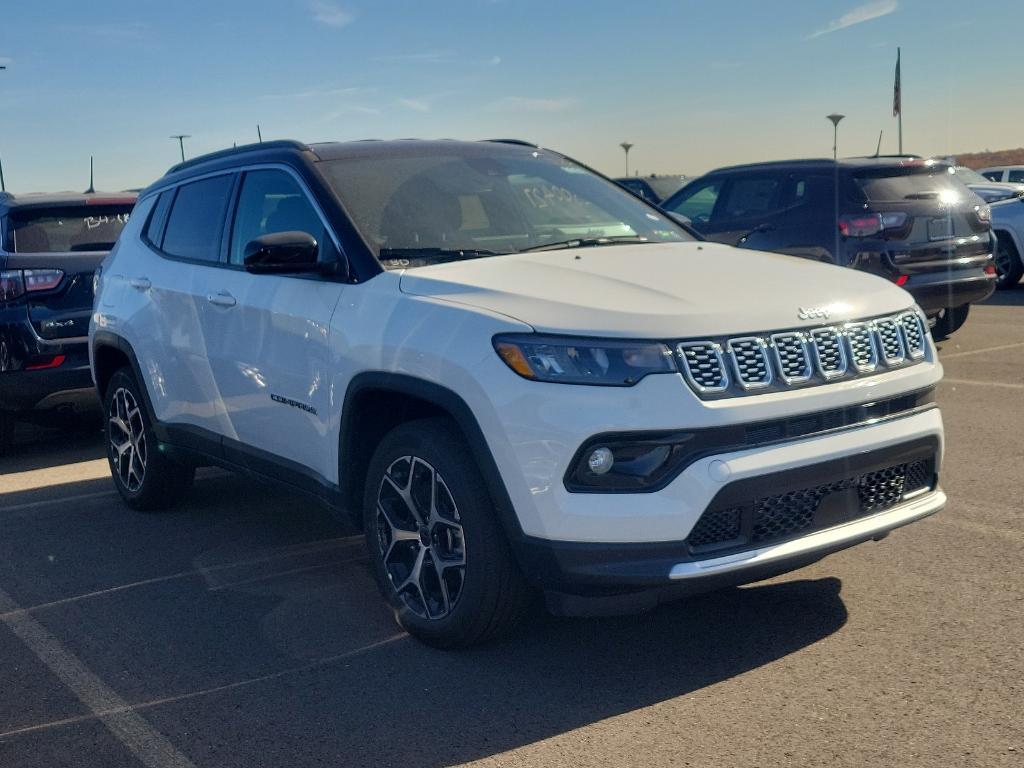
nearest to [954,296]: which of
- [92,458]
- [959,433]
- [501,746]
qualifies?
[959,433]

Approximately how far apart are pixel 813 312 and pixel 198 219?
324cm

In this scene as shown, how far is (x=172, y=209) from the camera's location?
6.25 metres

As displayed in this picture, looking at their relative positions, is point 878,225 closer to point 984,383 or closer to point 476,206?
point 984,383

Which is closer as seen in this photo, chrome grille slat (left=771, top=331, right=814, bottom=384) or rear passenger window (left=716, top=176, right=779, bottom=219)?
chrome grille slat (left=771, top=331, right=814, bottom=384)

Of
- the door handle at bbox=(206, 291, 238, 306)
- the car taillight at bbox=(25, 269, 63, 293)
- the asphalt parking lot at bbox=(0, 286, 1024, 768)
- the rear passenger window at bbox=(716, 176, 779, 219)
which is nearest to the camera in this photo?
the asphalt parking lot at bbox=(0, 286, 1024, 768)

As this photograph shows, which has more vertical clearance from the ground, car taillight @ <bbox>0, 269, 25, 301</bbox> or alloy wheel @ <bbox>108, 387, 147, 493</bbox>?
car taillight @ <bbox>0, 269, 25, 301</bbox>

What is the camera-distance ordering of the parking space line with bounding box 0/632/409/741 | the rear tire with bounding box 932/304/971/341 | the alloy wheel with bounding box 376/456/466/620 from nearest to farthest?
1. the parking space line with bounding box 0/632/409/741
2. the alloy wheel with bounding box 376/456/466/620
3. the rear tire with bounding box 932/304/971/341

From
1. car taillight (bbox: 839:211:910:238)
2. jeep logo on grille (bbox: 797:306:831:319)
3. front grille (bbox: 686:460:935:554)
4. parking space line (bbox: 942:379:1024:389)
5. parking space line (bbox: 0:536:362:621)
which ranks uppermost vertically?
car taillight (bbox: 839:211:910:238)

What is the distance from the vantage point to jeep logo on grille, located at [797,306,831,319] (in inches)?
152

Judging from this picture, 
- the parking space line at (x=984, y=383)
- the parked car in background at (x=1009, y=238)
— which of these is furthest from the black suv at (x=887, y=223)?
the parked car in background at (x=1009, y=238)

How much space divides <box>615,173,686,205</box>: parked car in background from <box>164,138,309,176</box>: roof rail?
1256 cm

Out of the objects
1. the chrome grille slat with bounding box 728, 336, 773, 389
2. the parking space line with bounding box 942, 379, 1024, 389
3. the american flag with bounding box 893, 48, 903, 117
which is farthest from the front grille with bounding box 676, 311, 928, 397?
the american flag with bounding box 893, 48, 903, 117

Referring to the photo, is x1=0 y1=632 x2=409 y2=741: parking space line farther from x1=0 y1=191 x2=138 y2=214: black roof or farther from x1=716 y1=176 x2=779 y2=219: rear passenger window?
x1=716 y1=176 x2=779 y2=219: rear passenger window

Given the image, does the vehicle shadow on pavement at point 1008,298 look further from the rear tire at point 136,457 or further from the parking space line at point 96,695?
the parking space line at point 96,695
